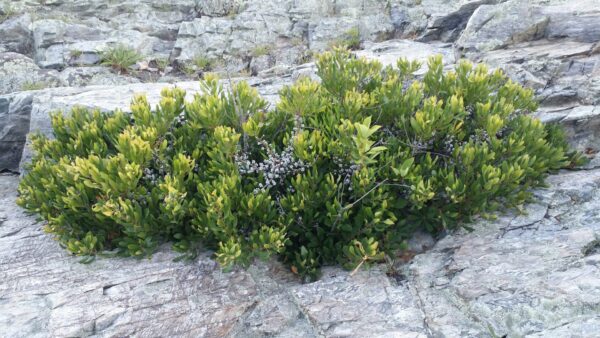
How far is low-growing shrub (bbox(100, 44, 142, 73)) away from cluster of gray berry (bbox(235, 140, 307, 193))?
10089 mm

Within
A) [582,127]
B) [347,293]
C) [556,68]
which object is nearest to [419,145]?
[347,293]

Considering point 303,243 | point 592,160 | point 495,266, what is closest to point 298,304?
point 303,243

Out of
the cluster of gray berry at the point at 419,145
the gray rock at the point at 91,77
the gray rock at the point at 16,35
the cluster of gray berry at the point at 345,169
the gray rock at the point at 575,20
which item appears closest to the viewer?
the cluster of gray berry at the point at 345,169

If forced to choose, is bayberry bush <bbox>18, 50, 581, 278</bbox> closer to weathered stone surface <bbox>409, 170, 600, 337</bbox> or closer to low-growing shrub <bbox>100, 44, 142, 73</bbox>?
weathered stone surface <bbox>409, 170, 600, 337</bbox>

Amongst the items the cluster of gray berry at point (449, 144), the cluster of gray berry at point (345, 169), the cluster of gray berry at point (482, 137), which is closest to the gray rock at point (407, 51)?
the cluster of gray berry at point (482, 137)

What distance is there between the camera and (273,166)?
15.6 feet

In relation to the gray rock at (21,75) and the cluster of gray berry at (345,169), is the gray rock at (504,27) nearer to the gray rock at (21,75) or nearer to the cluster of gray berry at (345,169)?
the cluster of gray berry at (345,169)

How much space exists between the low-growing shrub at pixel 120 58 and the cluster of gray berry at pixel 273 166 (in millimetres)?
10089

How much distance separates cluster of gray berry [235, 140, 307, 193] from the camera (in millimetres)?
4758

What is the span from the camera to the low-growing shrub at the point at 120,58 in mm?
13562

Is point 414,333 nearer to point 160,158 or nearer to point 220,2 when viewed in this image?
point 160,158

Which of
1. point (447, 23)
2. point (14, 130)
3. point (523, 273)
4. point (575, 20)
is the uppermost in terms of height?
point (575, 20)

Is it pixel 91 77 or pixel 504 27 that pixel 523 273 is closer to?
pixel 504 27

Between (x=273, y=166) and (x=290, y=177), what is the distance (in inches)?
11.3
